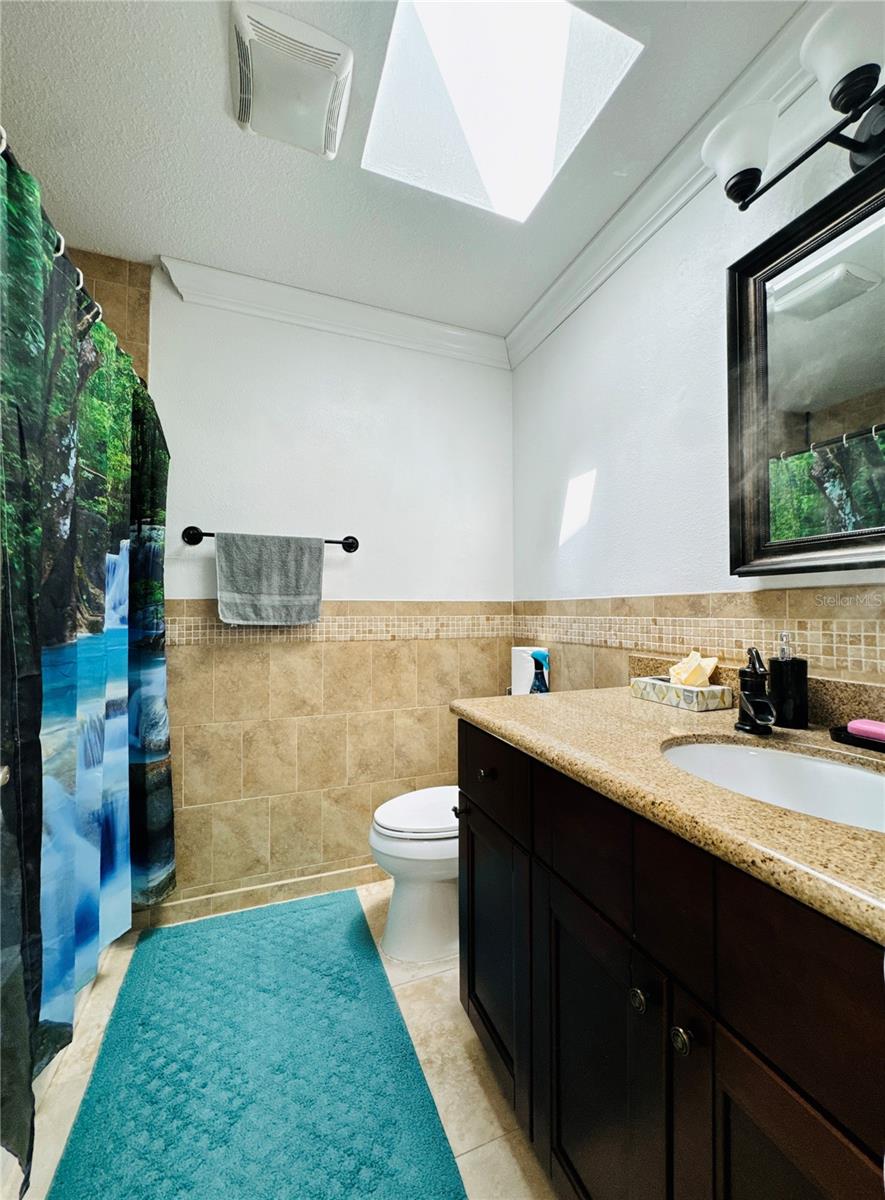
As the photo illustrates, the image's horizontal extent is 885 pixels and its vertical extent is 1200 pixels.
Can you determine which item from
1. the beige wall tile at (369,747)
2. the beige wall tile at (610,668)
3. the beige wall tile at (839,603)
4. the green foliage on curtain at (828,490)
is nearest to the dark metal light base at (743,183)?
the green foliage on curtain at (828,490)

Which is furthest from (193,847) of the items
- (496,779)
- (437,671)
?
(496,779)

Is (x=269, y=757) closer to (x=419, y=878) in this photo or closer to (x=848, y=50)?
(x=419, y=878)

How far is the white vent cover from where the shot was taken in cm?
108

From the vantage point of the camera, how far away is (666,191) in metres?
1.41

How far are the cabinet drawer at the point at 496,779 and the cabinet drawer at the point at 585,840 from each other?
0.05m

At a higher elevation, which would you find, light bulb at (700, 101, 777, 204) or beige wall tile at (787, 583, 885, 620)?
light bulb at (700, 101, 777, 204)

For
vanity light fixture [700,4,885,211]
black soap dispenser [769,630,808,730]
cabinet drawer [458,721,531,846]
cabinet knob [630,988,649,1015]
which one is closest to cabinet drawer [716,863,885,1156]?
cabinet knob [630,988,649,1015]

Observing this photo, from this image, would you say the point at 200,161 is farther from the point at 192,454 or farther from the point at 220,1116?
the point at 220,1116

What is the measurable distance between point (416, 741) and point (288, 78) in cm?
214

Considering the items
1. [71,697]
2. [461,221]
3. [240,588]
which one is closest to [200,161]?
[461,221]

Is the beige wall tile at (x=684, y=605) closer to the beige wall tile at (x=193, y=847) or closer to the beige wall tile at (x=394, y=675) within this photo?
the beige wall tile at (x=394, y=675)

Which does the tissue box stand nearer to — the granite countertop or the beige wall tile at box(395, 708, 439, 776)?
the granite countertop

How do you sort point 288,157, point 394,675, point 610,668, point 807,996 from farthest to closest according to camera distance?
point 394,675 < point 610,668 < point 288,157 < point 807,996

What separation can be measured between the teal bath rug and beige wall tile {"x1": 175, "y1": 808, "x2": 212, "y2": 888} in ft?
0.75
